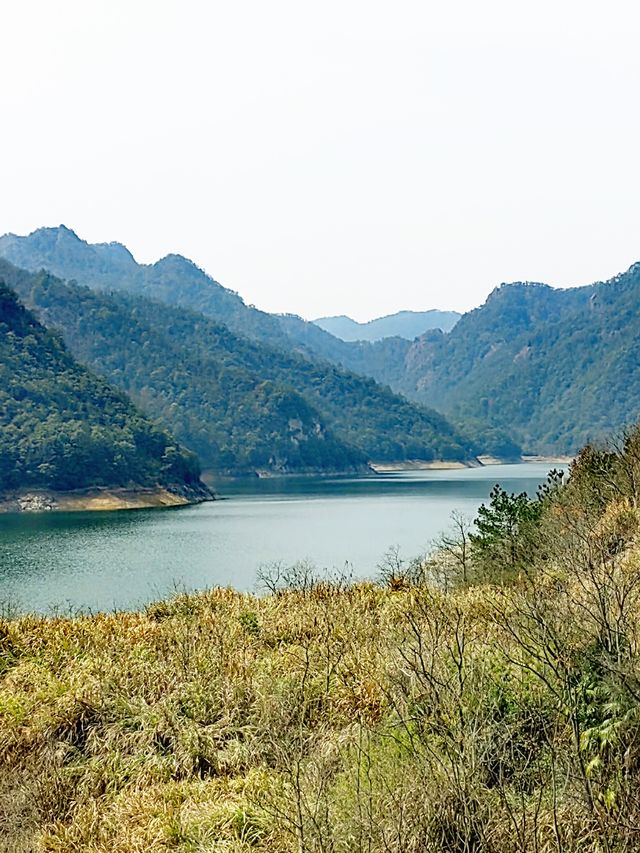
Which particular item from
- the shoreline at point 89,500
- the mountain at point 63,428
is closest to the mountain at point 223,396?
the mountain at point 63,428

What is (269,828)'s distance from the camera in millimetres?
5828

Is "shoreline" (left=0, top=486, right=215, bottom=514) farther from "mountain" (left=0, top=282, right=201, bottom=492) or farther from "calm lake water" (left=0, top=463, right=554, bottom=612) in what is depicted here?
"calm lake water" (left=0, top=463, right=554, bottom=612)

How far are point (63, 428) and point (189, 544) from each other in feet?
135

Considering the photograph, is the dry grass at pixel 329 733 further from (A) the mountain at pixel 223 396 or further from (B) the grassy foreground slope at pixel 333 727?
(A) the mountain at pixel 223 396

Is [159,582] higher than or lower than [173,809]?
lower

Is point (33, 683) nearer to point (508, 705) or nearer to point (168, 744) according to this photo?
point (168, 744)

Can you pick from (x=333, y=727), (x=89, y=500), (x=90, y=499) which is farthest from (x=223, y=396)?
(x=333, y=727)

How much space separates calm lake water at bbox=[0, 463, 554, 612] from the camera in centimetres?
2886

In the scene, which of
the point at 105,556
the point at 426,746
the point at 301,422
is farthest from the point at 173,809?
the point at 301,422

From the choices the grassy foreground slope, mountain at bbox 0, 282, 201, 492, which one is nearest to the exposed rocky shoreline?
mountain at bbox 0, 282, 201, 492

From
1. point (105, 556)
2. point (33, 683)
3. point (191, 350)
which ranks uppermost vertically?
point (191, 350)

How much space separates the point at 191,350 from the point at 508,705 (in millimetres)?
158766

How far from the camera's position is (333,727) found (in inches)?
293

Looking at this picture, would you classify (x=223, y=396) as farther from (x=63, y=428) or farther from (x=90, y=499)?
(x=90, y=499)
